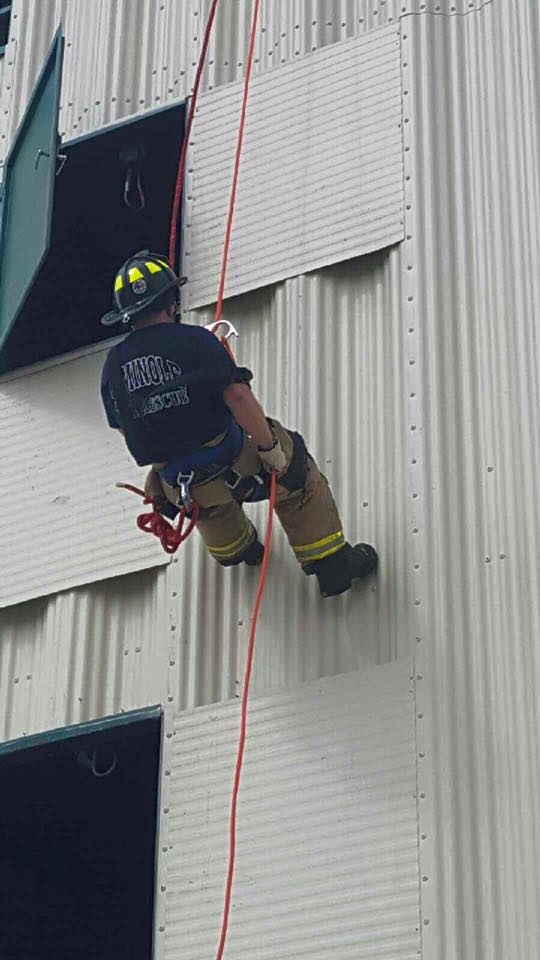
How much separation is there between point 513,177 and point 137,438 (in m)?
2.65

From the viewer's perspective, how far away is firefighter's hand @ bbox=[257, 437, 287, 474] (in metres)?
10.5

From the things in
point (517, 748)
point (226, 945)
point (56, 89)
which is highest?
point (56, 89)

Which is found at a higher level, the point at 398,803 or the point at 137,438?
the point at 137,438

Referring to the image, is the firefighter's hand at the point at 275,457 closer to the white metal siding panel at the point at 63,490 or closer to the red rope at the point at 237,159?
the red rope at the point at 237,159

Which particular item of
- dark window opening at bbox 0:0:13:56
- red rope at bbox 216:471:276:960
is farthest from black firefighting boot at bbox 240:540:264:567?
dark window opening at bbox 0:0:13:56

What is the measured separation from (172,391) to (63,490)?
2.21 meters

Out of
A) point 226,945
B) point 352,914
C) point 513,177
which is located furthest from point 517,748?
point 513,177

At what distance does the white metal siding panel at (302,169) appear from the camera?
11.9 meters

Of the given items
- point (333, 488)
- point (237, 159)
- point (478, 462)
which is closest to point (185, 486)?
point (333, 488)

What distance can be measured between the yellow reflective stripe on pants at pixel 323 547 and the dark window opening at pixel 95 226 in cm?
296

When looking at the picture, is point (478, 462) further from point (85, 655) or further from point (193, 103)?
point (193, 103)

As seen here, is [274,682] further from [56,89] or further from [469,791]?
[56,89]

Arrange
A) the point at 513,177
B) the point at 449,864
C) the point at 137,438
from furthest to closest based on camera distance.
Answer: the point at 513,177, the point at 137,438, the point at 449,864

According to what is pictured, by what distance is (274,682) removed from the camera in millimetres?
10805
